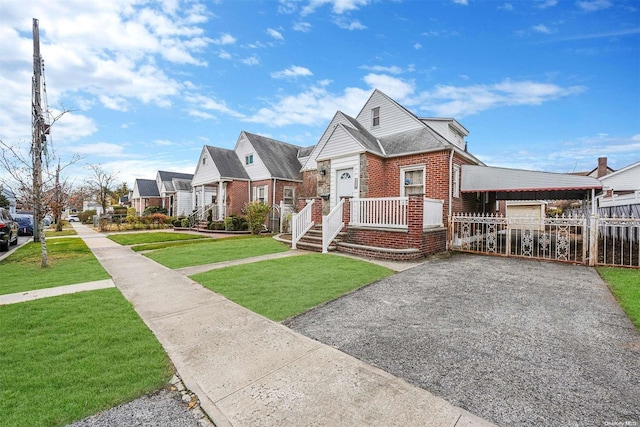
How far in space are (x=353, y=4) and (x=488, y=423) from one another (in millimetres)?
13250

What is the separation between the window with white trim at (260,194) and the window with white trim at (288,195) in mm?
1367

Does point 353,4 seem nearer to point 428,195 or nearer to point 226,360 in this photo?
point 428,195

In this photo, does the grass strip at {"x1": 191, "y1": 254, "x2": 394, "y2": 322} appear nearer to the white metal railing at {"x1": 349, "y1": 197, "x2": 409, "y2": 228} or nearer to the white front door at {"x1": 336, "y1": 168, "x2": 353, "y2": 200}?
the white metal railing at {"x1": 349, "y1": 197, "x2": 409, "y2": 228}

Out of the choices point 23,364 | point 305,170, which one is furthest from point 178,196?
point 23,364

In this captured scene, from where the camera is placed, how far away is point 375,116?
14281 millimetres

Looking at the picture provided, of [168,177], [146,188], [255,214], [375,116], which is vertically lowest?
[255,214]

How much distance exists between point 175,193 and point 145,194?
929cm

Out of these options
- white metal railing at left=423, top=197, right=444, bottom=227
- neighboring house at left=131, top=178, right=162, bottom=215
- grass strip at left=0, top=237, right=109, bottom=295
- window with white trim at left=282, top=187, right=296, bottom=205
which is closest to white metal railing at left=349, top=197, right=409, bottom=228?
white metal railing at left=423, top=197, right=444, bottom=227

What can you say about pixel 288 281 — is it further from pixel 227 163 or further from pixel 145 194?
pixel 145 194

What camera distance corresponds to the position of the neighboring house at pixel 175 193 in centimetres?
2933

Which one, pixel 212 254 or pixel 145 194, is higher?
pixel 145 194

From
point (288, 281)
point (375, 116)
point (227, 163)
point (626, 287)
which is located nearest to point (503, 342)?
point (288, 281)

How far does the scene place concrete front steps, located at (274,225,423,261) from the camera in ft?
28.7

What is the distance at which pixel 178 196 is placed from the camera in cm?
2927
